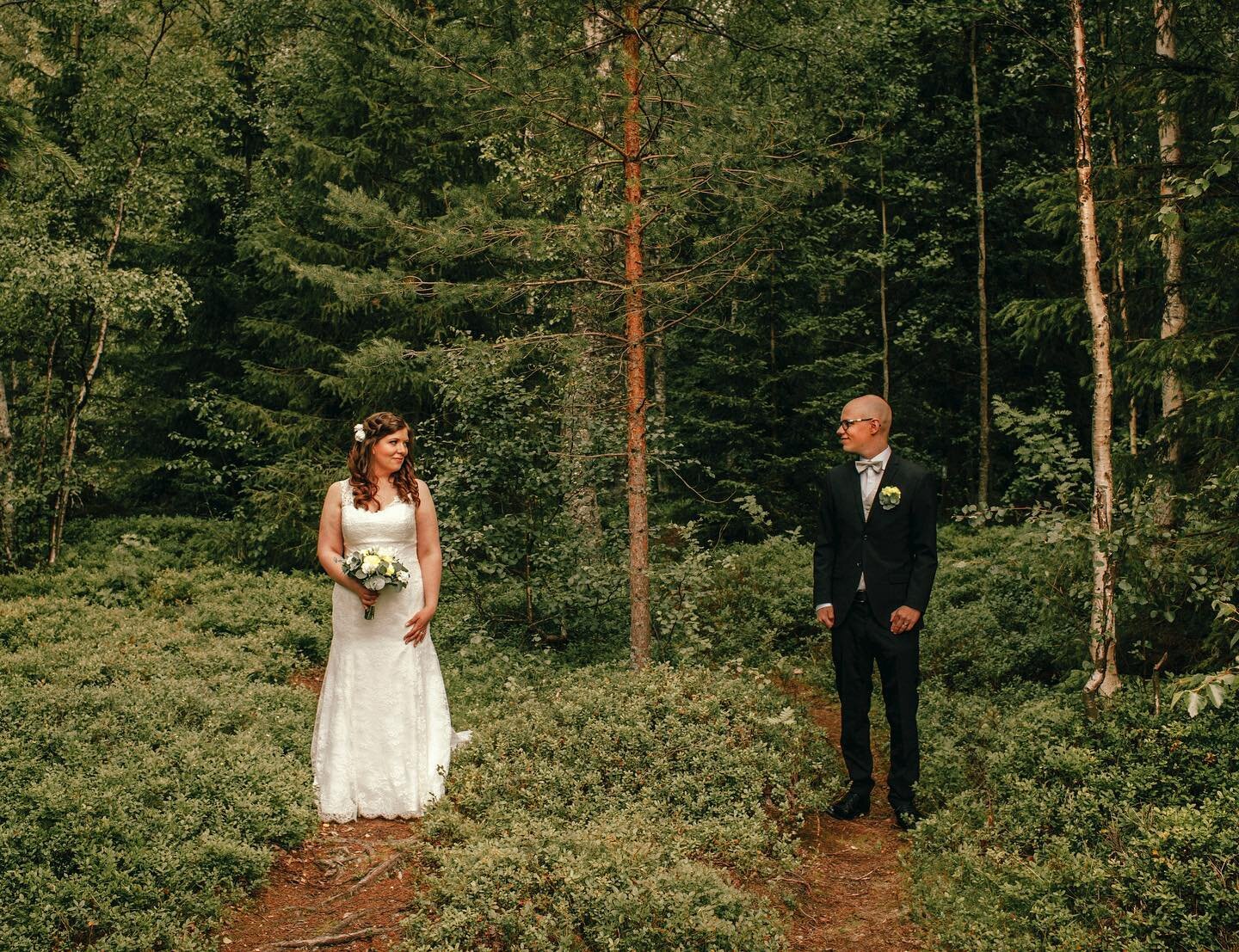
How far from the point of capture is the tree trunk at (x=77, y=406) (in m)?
14.7

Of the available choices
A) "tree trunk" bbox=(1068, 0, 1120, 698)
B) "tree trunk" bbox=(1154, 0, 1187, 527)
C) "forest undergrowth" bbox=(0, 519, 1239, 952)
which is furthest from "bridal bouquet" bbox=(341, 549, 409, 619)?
"tree trunk" bbox=(1154, 0, 1187, 527)

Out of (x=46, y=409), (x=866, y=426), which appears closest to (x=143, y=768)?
(x=866, y=426)

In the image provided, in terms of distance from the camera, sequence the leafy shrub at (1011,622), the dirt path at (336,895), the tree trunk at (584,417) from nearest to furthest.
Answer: the dirt path at (336,895) → the leafy shrub at (1011,622) → the tree trunk at (584,417)

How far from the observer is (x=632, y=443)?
819cm

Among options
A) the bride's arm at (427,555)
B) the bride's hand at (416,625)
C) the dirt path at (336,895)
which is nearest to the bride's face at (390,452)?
the bride's arm at (427,555)

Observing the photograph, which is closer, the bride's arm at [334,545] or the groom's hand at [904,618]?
the groom's hand at [904,618]

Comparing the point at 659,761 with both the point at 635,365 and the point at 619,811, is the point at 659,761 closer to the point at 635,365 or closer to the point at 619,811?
the point at 619,811

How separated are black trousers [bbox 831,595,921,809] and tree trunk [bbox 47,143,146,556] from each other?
12.9m

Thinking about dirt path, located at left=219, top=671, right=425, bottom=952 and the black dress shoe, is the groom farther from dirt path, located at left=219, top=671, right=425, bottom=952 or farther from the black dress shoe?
dirt path, located at left=219, top=671, right=425, bottom=952

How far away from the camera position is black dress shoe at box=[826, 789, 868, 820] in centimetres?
640

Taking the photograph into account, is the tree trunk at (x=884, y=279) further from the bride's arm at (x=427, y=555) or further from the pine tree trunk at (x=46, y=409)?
the pine tree trunk at (x=46, y=409)

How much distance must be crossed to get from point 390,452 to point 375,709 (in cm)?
182

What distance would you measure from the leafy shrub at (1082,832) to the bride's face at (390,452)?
4.24 meters

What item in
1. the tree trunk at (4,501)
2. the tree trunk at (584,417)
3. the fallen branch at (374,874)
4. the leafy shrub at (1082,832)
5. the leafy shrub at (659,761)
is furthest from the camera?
the tree trunk at (4,501)
